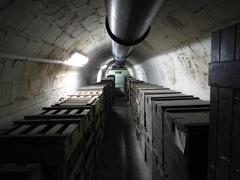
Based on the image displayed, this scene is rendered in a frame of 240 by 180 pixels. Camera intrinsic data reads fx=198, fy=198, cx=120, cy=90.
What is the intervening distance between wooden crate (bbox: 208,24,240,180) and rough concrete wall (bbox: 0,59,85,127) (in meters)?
2.41

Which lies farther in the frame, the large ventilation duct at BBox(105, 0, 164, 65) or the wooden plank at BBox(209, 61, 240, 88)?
the large ventilation duct at BBox(105, 0, 164, 65)

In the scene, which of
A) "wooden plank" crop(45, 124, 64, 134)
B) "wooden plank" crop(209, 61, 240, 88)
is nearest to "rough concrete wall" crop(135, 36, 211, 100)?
"wooden plank" crop(209, 61, 240, 88)

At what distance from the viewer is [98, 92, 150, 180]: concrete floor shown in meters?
4.54

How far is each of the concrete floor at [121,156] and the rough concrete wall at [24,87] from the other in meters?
2.11

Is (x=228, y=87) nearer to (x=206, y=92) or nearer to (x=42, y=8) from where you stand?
(x=42, y=8)

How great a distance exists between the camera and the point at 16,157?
199 centimetres

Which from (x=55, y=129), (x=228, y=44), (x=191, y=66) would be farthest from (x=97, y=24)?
(x=228, y=44)

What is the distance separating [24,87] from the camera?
331 cm

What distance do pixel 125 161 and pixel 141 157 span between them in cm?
47

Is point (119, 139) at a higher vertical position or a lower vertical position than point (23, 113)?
lower

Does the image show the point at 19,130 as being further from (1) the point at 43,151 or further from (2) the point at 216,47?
(2) the point at 216,47

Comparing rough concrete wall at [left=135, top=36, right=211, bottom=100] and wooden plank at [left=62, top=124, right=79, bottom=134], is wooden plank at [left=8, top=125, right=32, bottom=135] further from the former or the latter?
rough concrete wall at [left=135, top=36, right=211, bottom=100]

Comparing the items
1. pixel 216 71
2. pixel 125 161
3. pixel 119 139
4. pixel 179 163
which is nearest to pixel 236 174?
pixel 216 71

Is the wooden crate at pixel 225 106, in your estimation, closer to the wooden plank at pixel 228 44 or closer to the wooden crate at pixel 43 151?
the wooden plank at pixel 228 44
